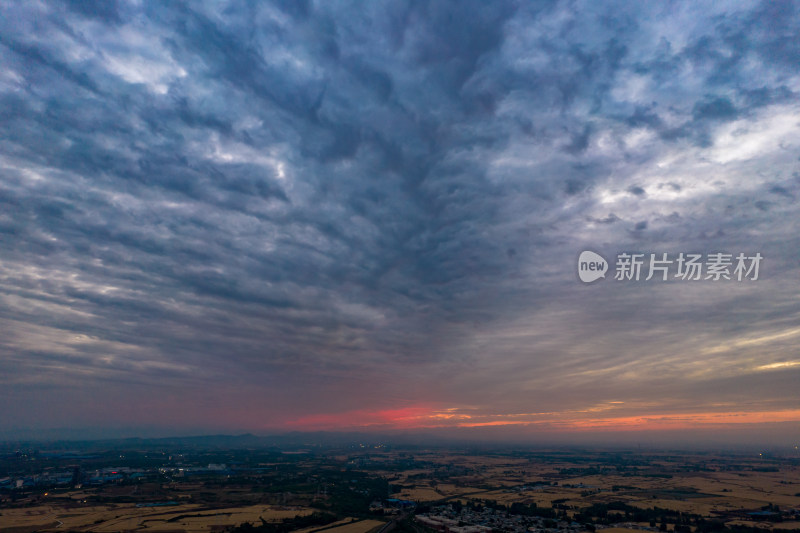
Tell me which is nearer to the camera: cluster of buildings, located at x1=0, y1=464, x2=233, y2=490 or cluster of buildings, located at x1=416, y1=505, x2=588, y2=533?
cluster of buildings, located at x1=416, y1=505, x2=588, y2=533

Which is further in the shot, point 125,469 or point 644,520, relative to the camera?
point 125,469

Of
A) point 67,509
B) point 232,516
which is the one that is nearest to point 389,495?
point 232,516

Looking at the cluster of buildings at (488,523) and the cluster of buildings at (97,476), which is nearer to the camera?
the cluster of buildings at (488,523)

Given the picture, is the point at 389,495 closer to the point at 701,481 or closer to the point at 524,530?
the point at 524,530

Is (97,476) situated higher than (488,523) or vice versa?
(488,523)

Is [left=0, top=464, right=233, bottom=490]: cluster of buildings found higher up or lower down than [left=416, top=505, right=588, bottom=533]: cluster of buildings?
lower down

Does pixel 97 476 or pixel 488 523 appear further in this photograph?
pixel 97 476

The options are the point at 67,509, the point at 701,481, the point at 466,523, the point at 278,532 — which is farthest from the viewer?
the point at 701,481

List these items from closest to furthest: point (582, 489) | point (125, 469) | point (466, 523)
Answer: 1. point (466, 523)
2. point (582, 489)
3. point (125, 469)

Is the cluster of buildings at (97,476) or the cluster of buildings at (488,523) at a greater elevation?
the cluster of buildings at (488,523)
